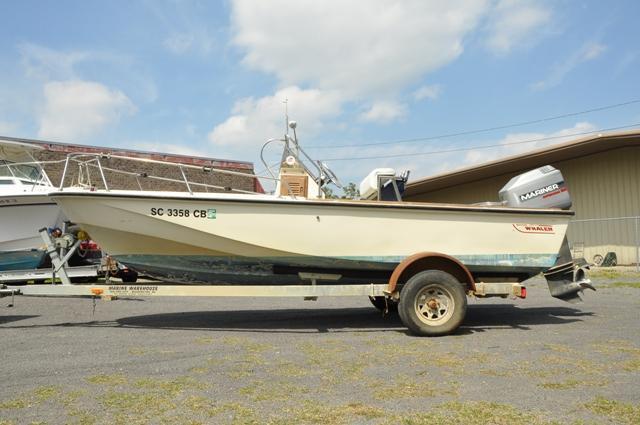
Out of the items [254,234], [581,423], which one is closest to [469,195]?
[254,234]

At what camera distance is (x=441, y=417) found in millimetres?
3096

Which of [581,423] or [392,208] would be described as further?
[392,208]

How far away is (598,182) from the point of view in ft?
54.7

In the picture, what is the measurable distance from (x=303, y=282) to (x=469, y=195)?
1473 cm

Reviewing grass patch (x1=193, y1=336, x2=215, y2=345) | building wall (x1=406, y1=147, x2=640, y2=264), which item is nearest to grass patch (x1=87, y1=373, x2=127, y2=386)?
grass patch (x1=193, y1=336, x2=215, y2=345)

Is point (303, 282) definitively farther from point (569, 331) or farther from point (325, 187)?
point (569, 331)

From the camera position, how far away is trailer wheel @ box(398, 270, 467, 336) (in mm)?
5656

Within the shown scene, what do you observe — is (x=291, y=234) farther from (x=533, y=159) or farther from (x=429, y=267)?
(x=533, y=159)

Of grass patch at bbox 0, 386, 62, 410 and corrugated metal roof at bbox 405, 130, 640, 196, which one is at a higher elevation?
corrugated metal roof at bbox 405, 130, 640, 196

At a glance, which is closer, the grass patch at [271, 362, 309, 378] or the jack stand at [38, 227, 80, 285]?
the grass patch at [271, 362, 309, 378]

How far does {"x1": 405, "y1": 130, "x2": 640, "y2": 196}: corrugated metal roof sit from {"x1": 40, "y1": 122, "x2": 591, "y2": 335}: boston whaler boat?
9844 millimetres

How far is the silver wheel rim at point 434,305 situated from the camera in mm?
5723

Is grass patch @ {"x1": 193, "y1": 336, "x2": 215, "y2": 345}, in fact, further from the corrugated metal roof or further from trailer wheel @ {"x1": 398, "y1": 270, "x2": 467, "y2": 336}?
the corrugated metal roof

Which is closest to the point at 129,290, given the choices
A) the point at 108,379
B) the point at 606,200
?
the point at 108,379
